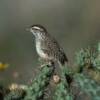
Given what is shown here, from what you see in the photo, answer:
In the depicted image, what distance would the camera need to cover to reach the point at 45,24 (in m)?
17.6

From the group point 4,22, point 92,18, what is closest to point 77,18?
point 92,18

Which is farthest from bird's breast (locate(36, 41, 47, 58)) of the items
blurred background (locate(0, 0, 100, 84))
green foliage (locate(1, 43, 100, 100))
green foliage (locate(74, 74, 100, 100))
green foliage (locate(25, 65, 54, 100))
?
blurred background (locate(0, 0, 100, 84))

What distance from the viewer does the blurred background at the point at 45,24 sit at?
50.8 ft

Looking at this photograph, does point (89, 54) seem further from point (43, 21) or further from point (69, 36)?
point (43, 21)

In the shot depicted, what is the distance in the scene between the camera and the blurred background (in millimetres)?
15492

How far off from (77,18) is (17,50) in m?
2.63

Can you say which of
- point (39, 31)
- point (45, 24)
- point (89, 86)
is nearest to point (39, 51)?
point (39, 31)

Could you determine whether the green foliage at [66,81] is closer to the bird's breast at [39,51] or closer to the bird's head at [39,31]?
the bird's breast at [39,51]

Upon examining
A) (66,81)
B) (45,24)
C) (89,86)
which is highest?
(89,86)

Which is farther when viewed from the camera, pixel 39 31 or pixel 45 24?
pixel 45 24

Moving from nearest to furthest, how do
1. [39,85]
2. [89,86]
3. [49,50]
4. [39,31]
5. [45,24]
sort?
[89,86], [39,85], [49,50], [39,31], [45,24]

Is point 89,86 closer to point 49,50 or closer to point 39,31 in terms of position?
point 49,50

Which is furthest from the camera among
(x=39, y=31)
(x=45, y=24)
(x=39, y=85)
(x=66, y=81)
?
(x=45, y=24)

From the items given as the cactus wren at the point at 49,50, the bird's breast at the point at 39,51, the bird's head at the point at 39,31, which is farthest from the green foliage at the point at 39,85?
the bird's head at the point at 39,31
